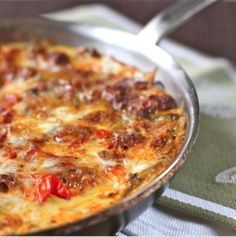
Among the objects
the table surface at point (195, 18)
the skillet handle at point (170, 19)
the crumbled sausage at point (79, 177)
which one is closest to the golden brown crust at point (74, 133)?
the crumbled sausage at point (79, 177)

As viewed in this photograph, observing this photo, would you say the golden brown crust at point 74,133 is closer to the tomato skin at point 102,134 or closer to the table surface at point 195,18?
the tomato skin at point 102,134

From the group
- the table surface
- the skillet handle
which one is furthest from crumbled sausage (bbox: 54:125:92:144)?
the table surface

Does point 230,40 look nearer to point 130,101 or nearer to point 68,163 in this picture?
point 130,101

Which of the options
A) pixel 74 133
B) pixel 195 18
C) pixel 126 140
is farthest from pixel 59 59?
pixel 195 18

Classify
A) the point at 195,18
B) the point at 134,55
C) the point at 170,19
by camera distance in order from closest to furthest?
the point at 170,19 → the point at 134,55 → the point at 195,18

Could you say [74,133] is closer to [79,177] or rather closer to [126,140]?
[126,140]

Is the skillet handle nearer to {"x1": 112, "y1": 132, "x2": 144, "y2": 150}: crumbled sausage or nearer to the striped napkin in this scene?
the striped napkin

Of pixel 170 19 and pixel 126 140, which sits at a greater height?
pixel 170 19

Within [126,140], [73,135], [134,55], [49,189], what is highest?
[134,55]

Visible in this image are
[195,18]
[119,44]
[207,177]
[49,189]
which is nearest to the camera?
[49,189]

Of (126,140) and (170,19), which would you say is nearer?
(126,140)
